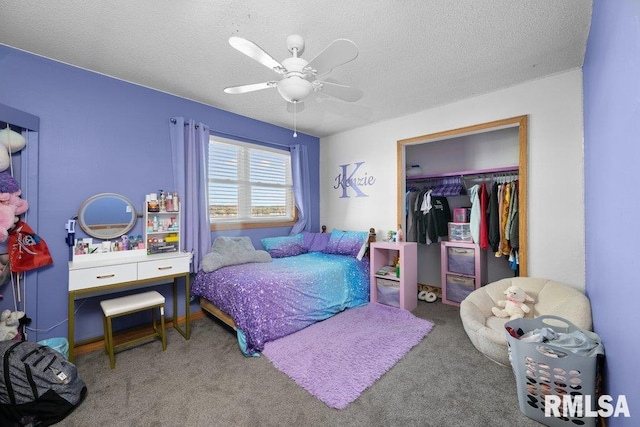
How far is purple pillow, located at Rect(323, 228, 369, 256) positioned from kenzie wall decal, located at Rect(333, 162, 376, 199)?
71cm

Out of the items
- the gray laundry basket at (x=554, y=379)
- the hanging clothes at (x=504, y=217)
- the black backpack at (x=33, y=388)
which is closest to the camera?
the gray laundry basket at (x=554, y=379)

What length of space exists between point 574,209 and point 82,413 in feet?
13.4

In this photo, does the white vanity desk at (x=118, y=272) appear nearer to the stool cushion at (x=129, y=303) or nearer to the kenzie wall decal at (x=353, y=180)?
the stool cushion at (x=129, y=303)

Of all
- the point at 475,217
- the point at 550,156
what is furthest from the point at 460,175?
the point at 550,156

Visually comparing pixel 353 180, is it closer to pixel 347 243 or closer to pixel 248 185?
pixel 347 243

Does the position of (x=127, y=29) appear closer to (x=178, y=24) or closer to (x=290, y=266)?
(x=178, y=24)

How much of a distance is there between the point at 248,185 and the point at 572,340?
3.52 meters

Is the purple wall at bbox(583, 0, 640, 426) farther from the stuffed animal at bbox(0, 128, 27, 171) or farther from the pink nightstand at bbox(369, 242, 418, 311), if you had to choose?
the stuffed animal at bbox(0, 128, 27, 171)

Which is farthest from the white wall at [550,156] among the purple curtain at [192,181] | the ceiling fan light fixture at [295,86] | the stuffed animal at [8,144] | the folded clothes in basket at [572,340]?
the stuffed animal at [8,144]

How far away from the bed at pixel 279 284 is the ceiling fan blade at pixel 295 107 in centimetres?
173

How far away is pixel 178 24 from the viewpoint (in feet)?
6.10


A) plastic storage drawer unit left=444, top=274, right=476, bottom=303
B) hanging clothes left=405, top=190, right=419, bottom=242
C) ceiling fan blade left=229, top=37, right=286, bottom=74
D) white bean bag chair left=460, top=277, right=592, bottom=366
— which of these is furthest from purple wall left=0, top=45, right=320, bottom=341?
plastic storage drawer unit left=444, top=274, right=476, bottom=303

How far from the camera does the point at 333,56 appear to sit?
63.6 inches

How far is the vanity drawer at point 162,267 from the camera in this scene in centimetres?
237
